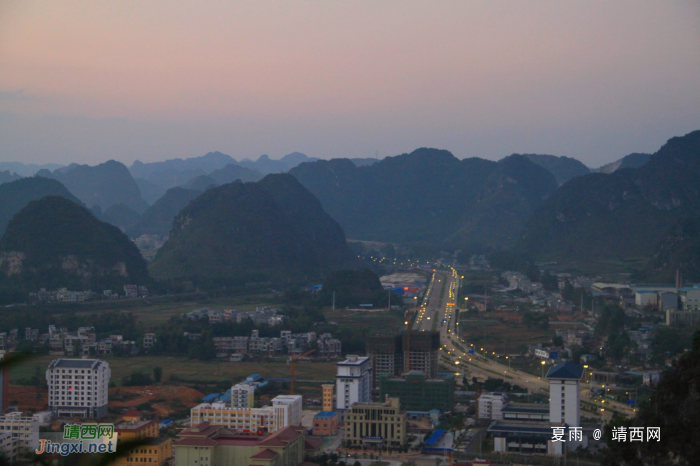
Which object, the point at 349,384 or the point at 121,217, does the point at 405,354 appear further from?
the point at 121,217

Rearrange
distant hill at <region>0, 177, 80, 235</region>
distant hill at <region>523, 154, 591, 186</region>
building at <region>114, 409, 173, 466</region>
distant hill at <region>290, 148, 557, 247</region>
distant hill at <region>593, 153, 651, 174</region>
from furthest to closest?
distant hill at <region>523, 154, 591, 186</region>, distant hill at <region>593, 153, 651, 174</region>, distant hill at <region>290, 148, 557, 247</region>, distant hill at <region>0, 177, 80, 235</region>, building at <region>114, 409, 173, 466</region>

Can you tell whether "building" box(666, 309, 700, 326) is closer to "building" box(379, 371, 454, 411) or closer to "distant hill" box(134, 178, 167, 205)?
"building" box(379, 371, 454, 411)

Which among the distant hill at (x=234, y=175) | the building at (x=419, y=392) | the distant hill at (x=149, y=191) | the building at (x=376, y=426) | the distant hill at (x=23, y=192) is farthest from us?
the distant hill at (x=234, y=175)

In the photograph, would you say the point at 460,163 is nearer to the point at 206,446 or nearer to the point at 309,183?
the point at 309,183

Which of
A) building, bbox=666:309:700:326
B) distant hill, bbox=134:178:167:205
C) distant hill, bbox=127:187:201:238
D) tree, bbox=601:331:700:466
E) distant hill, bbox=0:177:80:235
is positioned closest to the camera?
tree, bbox=601:331:700:466

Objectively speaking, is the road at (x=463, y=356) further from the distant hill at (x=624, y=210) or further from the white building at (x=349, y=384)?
the distant hill at (x=624, y=210)

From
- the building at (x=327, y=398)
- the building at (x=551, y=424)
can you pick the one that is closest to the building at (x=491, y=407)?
the building at (x=551, y=424)

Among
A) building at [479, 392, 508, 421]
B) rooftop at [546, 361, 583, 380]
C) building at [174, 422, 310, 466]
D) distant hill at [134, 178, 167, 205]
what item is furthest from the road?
distant hill at [134, 178, 167, 205]
